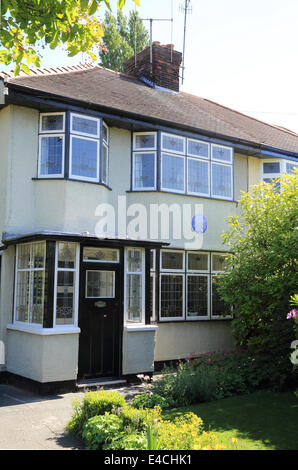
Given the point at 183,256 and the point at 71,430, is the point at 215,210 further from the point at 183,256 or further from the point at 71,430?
the point at 71,430

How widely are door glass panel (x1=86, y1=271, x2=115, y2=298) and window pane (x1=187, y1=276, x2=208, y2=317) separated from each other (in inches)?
118

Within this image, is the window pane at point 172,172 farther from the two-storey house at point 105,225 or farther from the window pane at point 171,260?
the window pane at point 171,260

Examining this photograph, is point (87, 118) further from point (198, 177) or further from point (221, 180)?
point (221, 180)

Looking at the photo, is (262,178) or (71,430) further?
(262,178)

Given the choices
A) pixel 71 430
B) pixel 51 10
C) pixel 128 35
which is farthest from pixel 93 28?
pixel 128 35

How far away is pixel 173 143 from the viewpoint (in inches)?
510

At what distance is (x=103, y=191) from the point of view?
11.5 meters

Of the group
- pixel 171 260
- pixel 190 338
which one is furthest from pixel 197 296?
pixel 171 260

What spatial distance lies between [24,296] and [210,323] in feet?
17.8

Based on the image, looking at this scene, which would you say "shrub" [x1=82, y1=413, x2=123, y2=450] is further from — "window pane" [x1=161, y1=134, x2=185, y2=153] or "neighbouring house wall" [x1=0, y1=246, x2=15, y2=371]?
"window pane" [x1=161, y1=134, x2=185, y2=153]

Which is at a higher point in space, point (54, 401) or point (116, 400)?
point (116, 400)

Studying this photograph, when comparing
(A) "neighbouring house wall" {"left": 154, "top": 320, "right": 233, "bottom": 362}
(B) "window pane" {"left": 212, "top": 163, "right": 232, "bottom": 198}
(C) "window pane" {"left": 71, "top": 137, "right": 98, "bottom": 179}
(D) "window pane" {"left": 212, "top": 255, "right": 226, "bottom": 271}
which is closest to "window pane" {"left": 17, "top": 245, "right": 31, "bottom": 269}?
(C) "window pane" {"left": 71, "top": 137, "right": 98, "bottom": 179}

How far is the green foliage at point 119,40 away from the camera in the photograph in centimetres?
2927

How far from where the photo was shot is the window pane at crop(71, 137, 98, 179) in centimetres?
1107
